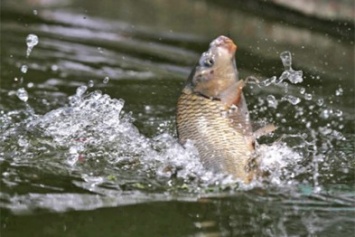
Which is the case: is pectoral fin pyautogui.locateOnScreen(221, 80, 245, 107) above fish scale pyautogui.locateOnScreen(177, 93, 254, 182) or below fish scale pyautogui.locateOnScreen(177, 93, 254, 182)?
above

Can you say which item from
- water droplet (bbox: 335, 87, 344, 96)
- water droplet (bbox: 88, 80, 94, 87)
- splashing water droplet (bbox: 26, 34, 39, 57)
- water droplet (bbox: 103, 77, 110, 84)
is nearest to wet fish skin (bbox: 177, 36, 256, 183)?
water droplet (bbox: 88, 80, 94, 87)

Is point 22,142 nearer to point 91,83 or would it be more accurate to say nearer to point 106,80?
point 91,83

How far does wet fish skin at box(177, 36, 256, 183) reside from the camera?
3734 millimetres

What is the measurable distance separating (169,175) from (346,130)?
183 centimetres

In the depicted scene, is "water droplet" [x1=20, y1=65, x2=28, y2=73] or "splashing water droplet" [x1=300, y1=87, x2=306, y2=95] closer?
"splashing water droplet" [x1=300, y1=87, x2=306, y2=95]

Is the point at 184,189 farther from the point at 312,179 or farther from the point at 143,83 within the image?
the point at 143,83

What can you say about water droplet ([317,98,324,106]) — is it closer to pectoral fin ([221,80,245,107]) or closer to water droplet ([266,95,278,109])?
water droplet ([266,95,278,109])

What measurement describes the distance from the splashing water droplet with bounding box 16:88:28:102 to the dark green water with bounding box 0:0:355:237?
0.05ft

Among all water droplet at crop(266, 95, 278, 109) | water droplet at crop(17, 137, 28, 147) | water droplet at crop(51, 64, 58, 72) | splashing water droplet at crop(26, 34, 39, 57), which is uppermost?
splashing water droplet at crop(26, 34, 39, 57)

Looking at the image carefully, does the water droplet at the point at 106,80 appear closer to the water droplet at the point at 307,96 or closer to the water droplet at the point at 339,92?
the water droplet at the point at 307,96

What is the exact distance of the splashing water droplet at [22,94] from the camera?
5577 millimetres

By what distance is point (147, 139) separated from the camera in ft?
15.2

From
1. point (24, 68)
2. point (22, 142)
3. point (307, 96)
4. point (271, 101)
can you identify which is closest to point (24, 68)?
point (24, 68)

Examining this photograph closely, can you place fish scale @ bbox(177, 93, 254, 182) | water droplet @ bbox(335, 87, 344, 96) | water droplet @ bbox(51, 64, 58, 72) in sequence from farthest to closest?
water droplet @ bbox(51, 64, 58, 72) < water droplet @ bbox(335, 87, 344, 96) < fish scale @ bbox(177, 93, 254, 182)
